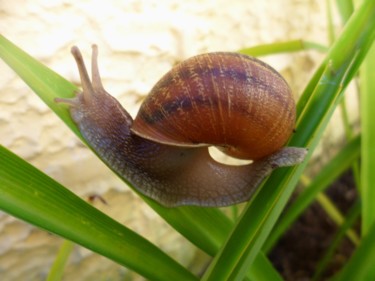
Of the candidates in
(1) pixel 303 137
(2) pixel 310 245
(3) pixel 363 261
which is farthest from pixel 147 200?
(2) pixel 310 245

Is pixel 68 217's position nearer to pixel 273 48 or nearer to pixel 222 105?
pixel 222 105

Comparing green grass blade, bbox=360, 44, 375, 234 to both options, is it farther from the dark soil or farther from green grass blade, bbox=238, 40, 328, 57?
the dark soil

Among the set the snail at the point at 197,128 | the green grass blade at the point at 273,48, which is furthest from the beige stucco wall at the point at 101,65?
the green grass blade at the point at 273,48

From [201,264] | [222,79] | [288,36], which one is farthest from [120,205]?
[288,36]

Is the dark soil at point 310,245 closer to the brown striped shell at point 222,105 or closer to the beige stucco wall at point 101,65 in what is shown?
the beige stucco wall at point 101,65

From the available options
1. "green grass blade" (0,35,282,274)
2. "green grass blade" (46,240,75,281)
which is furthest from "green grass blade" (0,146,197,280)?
"green grass blade" (46,240,75,281)

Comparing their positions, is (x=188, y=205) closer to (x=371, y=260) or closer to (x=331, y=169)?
(x=371, y=260)
